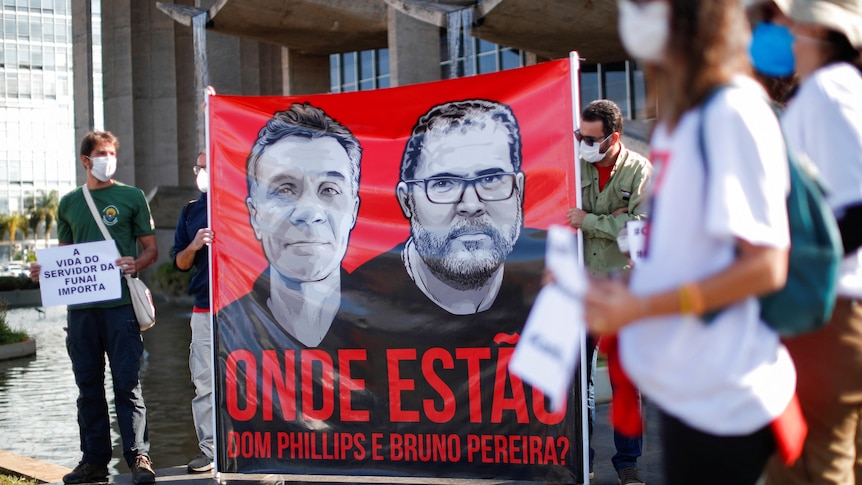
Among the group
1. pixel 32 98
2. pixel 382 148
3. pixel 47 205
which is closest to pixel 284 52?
pixel 382 148

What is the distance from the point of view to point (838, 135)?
2.72m

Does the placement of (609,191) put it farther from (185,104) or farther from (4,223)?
(4,223)

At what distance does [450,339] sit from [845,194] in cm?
259

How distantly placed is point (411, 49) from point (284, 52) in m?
7.58

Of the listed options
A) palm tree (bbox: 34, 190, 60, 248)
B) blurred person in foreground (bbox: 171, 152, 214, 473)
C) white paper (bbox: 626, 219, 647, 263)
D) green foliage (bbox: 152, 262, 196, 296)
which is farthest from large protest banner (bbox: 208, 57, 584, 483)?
palm tree (bbox: 34, 190, 60, 248)

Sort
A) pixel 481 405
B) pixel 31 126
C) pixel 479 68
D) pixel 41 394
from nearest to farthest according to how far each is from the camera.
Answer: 1. pixel 481 405
2. pixel 41 394
3. pixel 479 68
4. pixel 31 126

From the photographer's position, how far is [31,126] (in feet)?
372

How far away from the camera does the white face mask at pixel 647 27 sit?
2.04m

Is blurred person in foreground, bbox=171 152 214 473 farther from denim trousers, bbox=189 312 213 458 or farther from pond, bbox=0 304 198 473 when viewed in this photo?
pond, bbox=0 304 198 473

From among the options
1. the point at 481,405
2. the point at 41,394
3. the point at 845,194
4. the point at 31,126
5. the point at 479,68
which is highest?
the point at 31,126

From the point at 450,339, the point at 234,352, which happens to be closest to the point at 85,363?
the point at 234,352

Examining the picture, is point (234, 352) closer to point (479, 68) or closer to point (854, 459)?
point (854, 459)

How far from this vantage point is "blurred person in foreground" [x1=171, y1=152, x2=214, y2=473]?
5973mm

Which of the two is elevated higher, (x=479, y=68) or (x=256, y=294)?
(x=479, y=68)
